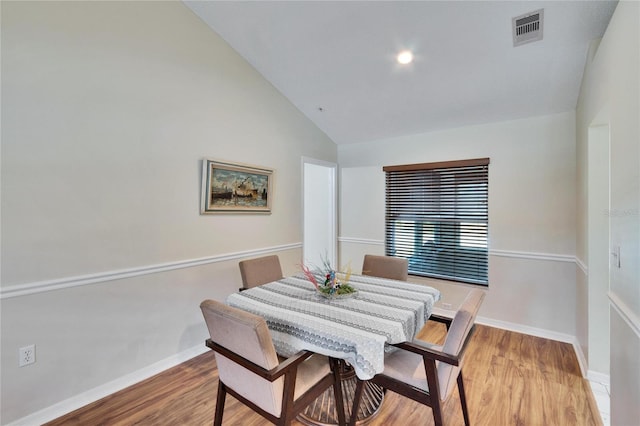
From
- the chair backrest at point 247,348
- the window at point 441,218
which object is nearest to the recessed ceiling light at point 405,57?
the window at point 441,218

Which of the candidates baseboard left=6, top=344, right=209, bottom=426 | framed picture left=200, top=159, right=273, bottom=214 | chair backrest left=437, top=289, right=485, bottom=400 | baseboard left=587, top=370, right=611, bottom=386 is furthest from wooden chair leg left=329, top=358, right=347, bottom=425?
baseboard left=587, top=370, right=611, bottom=386

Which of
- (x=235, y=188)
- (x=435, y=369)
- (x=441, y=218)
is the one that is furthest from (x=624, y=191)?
(x=235, y=188)

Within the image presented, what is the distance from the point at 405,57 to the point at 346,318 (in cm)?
225

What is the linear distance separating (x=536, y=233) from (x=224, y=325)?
3.19 metres

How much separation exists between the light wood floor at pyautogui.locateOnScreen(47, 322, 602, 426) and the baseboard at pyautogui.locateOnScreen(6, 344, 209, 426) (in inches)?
1.8

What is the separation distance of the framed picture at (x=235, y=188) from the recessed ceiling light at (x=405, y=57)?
1760 millimetres

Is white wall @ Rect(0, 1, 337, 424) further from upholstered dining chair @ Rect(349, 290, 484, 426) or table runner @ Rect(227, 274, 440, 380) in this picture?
upholstered dining chair @ Rect(349, 290, 484, 426)

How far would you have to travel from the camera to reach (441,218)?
11.8 feet

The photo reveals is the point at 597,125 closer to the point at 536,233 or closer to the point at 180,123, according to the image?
the point at 536,233

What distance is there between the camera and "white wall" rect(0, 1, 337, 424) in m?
1.79

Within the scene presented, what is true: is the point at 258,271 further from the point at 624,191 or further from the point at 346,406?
the point at 624,191

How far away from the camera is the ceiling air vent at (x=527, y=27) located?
1.96m

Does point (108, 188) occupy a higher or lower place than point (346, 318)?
higher

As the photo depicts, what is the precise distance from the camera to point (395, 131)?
3.82 meters
